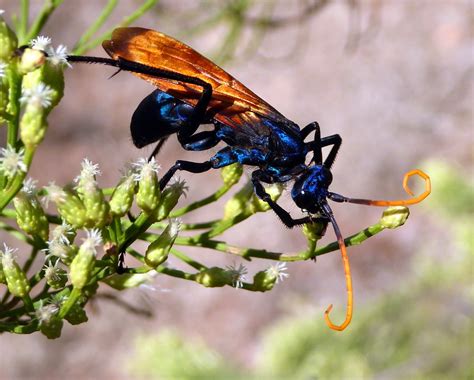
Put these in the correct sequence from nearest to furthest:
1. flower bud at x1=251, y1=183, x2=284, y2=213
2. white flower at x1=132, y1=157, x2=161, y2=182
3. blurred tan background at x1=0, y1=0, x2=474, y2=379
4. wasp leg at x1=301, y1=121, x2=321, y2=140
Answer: white flower at x1=132, y1=157, x2=161, y2=182 < flower bud at x1=251, y1=183, x2=284, y2=213 < wasp leg at x1=301, y1=121, x2=321, y2=140 < blurred tan background at x1=0, y1=0, x2=474, y2=379

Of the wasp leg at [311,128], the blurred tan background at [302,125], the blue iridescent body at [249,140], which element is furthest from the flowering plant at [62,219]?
the blurred tan background at [302,125]

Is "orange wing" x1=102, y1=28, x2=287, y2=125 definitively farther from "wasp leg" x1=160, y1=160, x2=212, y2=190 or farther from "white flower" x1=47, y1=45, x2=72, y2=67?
"white flower" x1=47, y1=45, x2=72, y2=67

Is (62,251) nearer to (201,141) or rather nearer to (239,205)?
(239,205)

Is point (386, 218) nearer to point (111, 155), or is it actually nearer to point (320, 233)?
point (320, 233)

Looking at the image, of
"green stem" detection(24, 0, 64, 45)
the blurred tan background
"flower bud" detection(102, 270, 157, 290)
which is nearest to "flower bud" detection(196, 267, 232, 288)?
"flower bud" detection(102, 270, 157, 290)

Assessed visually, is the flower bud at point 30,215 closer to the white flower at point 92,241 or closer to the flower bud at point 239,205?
the white flower at point 92,241

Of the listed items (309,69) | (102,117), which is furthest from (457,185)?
(102,117)
